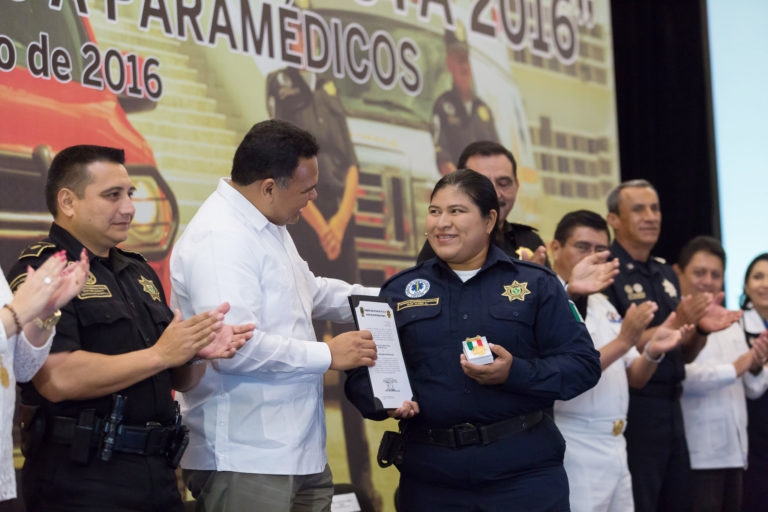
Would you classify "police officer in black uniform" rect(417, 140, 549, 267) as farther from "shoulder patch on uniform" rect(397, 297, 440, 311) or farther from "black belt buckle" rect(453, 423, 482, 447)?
"black belt buckle" rect(453, 423, 482, 447)

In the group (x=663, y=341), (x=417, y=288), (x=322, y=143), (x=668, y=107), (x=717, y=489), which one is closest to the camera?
(x=417, y=288)

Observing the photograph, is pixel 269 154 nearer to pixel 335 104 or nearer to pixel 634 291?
pixel 335 104

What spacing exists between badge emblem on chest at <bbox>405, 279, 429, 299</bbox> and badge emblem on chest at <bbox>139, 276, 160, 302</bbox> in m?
0.82

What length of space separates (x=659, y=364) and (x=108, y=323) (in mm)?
2764

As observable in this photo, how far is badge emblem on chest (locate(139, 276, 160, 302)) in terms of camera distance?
Answer: 286 cm

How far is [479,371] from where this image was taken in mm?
2814

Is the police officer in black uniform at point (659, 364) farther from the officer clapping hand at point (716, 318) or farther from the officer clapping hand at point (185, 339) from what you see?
the officer clapping hand at point (185, 339)

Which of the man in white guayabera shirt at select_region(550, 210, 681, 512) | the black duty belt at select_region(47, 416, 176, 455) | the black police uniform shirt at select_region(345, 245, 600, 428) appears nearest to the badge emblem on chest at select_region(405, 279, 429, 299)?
the black police uniform shirt at select_region(345, 245, 600, 428)

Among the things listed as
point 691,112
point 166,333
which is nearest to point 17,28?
point 166,333

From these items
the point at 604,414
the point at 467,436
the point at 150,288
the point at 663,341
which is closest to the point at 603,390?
the point at 604,414

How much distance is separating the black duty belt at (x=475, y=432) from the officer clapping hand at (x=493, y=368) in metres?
0.17

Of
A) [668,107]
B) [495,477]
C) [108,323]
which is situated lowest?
[495,477]

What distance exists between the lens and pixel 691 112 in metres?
7.07

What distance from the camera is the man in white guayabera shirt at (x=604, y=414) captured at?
3828 millimetres
